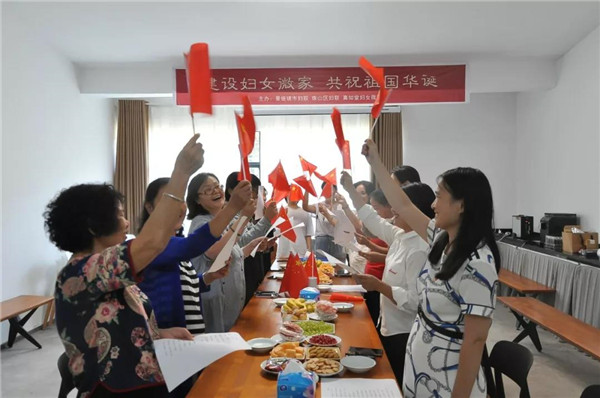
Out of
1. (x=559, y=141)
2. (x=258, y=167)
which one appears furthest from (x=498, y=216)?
(x=258, y=167)

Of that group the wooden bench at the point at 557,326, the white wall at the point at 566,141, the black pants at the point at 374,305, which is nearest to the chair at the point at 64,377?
the black pants at the point at 374,305

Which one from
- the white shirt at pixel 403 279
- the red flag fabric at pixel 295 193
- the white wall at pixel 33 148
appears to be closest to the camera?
the white shirt at pixel 403 279

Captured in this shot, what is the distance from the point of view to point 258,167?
271 inches

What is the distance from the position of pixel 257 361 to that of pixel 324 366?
0.90 ft

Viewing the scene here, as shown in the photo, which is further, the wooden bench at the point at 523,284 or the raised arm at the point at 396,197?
the wooden bench at the point at 523,284

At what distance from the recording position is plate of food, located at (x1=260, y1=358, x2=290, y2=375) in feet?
4.92

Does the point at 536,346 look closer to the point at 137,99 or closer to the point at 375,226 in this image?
the point at 375,226

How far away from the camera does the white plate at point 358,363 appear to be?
Answer: 150 cm

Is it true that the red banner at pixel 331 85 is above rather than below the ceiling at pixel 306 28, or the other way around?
below

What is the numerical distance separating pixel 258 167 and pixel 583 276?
15.0 feet

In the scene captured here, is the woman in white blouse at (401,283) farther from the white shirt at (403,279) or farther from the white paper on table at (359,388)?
the white paper on table at (359,388)

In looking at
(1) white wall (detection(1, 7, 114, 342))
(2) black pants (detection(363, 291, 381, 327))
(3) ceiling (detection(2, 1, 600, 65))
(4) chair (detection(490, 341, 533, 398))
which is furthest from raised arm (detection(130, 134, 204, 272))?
(1) white wall (detection(1, 7, 114, 342))

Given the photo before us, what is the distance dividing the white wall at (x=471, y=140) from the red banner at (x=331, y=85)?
161 centimetres

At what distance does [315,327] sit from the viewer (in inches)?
77.4
